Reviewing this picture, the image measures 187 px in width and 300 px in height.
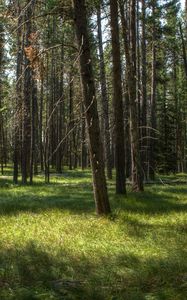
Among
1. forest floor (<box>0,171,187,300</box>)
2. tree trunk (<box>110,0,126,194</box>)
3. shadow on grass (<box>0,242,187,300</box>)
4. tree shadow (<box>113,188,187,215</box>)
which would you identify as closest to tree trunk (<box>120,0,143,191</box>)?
tree trunk (<box>110,0,126,194</box>)

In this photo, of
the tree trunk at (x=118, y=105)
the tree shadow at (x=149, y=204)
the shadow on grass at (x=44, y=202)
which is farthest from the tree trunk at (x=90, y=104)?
the tree trunk at (x=118, y=105)

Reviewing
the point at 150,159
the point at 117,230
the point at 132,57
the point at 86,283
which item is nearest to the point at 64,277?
the point at 86,283

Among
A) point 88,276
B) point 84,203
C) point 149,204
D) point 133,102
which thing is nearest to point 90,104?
point 149,204

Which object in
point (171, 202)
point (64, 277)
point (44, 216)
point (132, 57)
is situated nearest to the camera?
point (64, 277)

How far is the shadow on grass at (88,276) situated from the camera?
6738 mm

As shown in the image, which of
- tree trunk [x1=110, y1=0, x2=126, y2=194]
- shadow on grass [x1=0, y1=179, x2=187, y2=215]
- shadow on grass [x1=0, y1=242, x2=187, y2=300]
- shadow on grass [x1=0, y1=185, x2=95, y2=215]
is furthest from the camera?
tree trunk [x1=110, y1=0, x2=126, y2=194]

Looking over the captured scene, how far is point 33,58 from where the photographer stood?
39.2ft

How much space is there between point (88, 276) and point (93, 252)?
1365 millimetres

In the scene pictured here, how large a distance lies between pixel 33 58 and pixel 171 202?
22.6 ft

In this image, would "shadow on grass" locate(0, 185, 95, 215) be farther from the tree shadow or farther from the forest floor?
the tree shadow

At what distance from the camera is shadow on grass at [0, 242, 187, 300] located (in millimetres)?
6738

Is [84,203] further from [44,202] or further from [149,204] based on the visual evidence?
[149,204]

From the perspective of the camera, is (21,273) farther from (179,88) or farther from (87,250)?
(179,88)

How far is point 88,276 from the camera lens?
766cm
